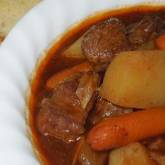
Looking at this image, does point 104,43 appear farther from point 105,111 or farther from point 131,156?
point 131,156

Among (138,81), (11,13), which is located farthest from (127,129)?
(11,13)

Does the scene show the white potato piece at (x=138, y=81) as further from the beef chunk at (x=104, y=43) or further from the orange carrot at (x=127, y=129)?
the beef chunk at (x=104, y=43)

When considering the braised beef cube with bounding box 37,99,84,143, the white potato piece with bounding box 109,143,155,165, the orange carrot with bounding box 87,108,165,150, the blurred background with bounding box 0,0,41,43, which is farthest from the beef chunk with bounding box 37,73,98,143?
the blurred background with bounding box 0,0,41,43

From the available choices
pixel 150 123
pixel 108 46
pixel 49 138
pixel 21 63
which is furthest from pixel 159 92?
pixel 21 63

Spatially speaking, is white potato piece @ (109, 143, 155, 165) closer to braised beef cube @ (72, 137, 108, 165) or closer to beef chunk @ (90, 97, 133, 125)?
braised beef cube @ (72, 137, 108, 165)

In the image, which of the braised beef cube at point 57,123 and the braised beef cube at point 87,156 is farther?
the braised beef cube at point 57,123

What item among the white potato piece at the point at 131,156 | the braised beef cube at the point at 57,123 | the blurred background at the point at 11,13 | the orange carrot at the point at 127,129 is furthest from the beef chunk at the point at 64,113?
the blurred background at the point at 11,13
